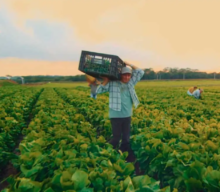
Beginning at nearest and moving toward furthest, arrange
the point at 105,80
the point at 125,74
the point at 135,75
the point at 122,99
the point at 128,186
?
1. the point at 128,186
2. the point at 125,74
3. the point at 105,80
4. the point at 122,99
5. the point at 135,75

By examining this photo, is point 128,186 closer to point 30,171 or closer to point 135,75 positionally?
point 30,171

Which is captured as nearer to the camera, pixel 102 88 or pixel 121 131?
pixel 102 88

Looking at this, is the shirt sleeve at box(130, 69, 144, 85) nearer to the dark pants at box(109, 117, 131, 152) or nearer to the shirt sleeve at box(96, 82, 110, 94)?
the shirt sleeve at box(96, 82, 110, 94)

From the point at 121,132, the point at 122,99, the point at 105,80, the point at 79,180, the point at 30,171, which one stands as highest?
the point at 105,80

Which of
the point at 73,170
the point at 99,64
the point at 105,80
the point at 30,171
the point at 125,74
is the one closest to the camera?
the point at 73,170

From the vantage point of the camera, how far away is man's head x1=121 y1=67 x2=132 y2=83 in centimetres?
490

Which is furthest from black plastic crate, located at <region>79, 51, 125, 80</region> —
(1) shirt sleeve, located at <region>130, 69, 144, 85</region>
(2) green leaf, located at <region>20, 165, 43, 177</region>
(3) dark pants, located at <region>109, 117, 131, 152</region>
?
(2) green leaf, located at <region>20, 165, 43, 177</region>

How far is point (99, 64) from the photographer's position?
15.5 ft

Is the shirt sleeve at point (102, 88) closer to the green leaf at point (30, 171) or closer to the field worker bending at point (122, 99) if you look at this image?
the field worker bending at point (122, 99)

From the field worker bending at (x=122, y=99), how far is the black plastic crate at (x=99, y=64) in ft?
0.97

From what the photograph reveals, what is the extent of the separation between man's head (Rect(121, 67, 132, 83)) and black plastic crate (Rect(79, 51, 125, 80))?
0.55 ft

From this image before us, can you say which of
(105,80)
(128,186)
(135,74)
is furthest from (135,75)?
(128,186)

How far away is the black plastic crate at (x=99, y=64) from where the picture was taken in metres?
4.65

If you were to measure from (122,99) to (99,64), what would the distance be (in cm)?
99
